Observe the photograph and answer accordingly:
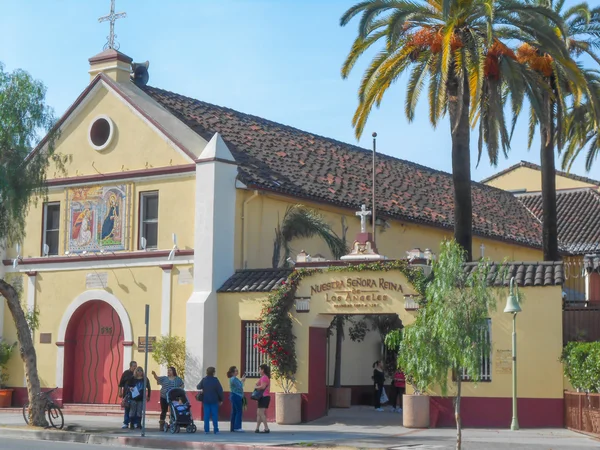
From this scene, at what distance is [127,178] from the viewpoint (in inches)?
1144

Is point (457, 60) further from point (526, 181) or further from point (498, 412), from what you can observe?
point (526, 181)

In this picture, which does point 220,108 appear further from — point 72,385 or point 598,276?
point 598,276

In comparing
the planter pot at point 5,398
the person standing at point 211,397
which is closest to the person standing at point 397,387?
the person standing at point 211,397

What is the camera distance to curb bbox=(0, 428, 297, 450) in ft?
66.3

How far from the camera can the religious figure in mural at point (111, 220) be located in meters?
29.2

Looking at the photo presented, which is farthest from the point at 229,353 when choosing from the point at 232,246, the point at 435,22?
the point at 435,22

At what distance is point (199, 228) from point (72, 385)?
21.7 feet

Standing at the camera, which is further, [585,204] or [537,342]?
[585,204]

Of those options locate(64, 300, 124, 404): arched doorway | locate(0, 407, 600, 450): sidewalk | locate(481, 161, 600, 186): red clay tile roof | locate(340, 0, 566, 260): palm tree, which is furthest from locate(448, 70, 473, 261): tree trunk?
locate(481, 161, 600, 186): red clay tile roof

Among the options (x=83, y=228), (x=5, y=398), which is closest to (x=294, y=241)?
(x=83, y=228)

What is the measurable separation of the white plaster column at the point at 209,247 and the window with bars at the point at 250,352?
0.83m

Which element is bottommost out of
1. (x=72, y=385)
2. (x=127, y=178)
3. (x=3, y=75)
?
(x=72, y=385)

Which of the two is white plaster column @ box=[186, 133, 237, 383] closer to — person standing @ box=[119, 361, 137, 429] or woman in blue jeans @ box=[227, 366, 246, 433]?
person standing @ box=[119, 361, 137, 429]

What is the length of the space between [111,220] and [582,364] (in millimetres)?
14088
